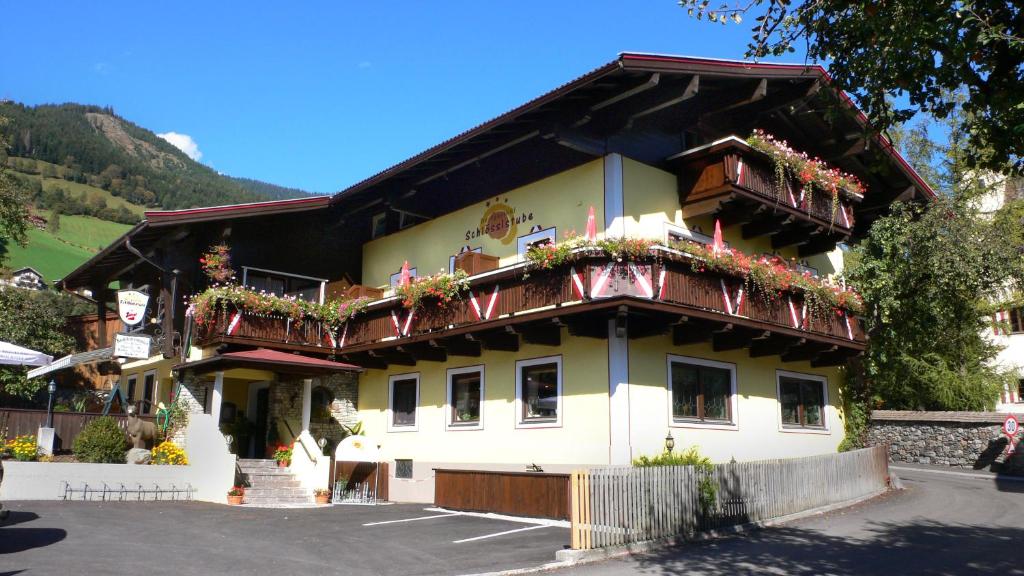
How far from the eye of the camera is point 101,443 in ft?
56.1

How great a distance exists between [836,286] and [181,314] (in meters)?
16.2

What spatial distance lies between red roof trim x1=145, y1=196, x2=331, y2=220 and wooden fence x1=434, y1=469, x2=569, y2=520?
835 cm

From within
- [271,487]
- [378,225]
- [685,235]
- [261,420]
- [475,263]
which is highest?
[378,225]

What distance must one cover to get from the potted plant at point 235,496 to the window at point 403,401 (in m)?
4.29

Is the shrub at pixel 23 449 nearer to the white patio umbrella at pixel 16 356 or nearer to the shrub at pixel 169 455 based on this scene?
the white patio umbrella at pixel 16 356

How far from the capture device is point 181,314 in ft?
68.0

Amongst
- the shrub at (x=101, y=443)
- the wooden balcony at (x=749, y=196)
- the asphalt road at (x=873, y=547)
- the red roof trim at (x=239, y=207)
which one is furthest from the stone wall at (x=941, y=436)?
the shrub at (x=101, y=443)

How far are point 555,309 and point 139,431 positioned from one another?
10233mm

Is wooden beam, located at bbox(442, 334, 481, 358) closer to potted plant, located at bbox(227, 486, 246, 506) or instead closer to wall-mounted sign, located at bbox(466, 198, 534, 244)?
wall-mounted sign, located at bbox(466, 198, 534, 244)

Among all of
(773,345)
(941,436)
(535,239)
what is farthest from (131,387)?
(941,436)

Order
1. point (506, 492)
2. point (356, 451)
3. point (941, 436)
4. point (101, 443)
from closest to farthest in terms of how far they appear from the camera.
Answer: point (506, 492)
point (101, 443)
point (356, 451)
point (941, 436)

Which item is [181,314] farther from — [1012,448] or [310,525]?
[1012,448]

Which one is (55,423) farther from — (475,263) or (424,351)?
(475,263)

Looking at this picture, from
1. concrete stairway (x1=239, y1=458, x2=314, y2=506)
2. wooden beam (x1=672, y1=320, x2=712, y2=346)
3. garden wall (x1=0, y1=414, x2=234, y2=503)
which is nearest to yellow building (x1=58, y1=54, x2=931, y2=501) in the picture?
wooden beam (x1=672, y1=320, x2=712, y2=346)
